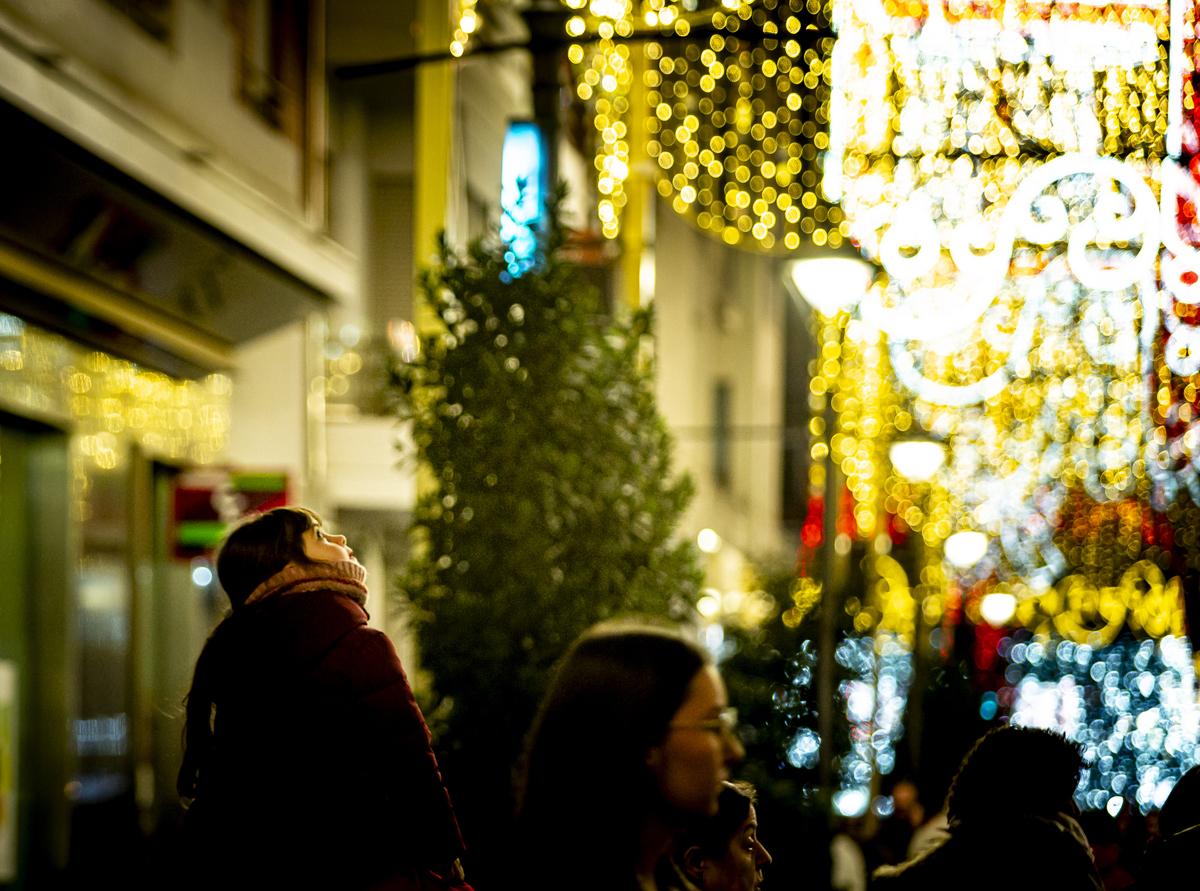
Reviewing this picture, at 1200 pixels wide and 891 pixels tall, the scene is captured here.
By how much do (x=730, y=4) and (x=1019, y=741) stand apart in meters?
6.11

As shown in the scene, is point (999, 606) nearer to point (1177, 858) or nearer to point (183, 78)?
point (183, 78)

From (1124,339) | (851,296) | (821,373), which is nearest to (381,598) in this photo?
(821,373)

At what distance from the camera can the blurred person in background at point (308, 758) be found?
363cm

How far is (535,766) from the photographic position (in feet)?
8.80

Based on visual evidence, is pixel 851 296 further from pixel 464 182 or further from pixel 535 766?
pixel 464 182

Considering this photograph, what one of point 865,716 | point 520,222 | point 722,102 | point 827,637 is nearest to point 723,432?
point 722,102

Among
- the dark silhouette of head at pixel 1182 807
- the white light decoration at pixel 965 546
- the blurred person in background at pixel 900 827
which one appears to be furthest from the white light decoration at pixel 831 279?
the white light decoration at pixel 965 546

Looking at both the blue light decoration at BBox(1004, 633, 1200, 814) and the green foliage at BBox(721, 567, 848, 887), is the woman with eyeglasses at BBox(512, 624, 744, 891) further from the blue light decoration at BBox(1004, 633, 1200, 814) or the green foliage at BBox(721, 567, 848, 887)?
the green foliage at BBox(721, 567, 848, 887)

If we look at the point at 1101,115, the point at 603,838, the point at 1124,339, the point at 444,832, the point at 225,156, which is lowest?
the point at 444,832

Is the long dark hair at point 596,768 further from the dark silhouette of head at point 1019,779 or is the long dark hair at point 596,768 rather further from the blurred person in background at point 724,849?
the dark silhouette of head at point 1019,779

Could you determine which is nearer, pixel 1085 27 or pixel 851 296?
pixel 1085 27

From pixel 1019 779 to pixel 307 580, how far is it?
1.89 metres

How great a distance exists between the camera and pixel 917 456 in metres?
14.8

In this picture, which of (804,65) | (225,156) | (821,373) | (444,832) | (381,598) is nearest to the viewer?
(444,832)
